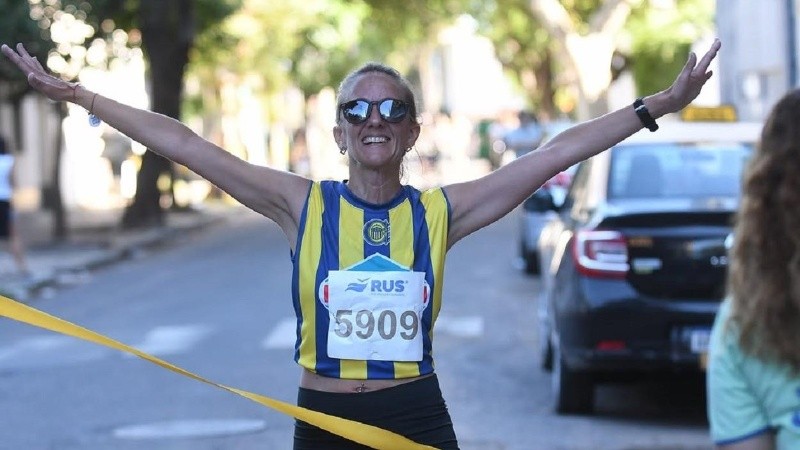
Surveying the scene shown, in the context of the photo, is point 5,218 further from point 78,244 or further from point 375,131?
point 375,131

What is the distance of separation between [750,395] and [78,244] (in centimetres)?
2526

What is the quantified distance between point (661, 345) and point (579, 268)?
646mm

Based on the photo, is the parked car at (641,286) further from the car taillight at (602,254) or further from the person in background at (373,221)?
the person in background at (373,221)

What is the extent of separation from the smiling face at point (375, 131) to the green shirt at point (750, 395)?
1.44 m

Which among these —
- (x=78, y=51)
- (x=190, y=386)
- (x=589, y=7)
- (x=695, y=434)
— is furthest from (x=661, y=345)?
(x=589, y=7)

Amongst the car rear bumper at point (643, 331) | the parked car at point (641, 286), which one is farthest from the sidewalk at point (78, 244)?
the car rear bumper at point (643, 331)

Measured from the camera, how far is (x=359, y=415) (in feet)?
14.1

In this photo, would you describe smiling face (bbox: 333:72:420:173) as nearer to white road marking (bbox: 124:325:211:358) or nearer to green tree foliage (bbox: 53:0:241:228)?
white road marking (bbox: 124:325:211:358)

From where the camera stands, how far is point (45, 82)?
176 inches

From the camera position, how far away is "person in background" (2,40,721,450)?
432cm

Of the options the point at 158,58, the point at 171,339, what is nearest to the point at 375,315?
the point at 171,339

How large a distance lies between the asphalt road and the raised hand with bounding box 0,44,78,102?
5.01 metres

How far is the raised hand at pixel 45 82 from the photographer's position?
449cm

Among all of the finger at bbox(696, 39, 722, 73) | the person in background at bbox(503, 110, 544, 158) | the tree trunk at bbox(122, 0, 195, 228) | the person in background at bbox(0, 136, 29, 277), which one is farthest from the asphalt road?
the tree trunk at bbox(122, 0, 195, 228)
